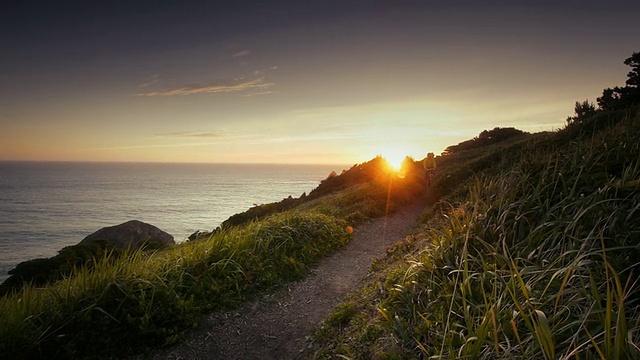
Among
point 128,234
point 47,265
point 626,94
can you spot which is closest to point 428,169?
point 626,94

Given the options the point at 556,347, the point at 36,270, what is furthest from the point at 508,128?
the point at 36,270

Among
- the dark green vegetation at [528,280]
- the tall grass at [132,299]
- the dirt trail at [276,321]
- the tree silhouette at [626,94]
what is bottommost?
the dirt trail at [276,321]

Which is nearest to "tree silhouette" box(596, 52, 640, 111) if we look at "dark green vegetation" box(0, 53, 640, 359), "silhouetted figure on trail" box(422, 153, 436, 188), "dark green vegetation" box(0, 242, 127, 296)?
"silhouetted figure on trail" box(422, 153, 436, 188)

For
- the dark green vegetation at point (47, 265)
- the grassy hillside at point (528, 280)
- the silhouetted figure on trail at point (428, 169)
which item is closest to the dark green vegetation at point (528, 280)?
the grassy hillside at point (528, 280)

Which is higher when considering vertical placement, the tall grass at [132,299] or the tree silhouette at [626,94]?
the tree silhouette at [626,94]

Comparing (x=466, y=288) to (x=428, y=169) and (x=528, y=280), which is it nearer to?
(x=528, y=280)

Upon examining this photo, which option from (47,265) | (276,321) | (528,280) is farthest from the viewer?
(47,265)

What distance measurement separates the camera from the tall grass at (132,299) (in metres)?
5.60

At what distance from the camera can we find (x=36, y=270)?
19.0m

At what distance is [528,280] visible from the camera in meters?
4.27

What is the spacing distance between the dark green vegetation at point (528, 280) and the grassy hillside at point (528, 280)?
18 millimetres

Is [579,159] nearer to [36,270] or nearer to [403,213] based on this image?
[403,213]

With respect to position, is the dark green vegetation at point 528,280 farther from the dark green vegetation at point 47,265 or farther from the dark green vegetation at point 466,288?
the dark green vegetation at point 47,265

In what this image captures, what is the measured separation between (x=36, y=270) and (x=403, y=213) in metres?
20.7
